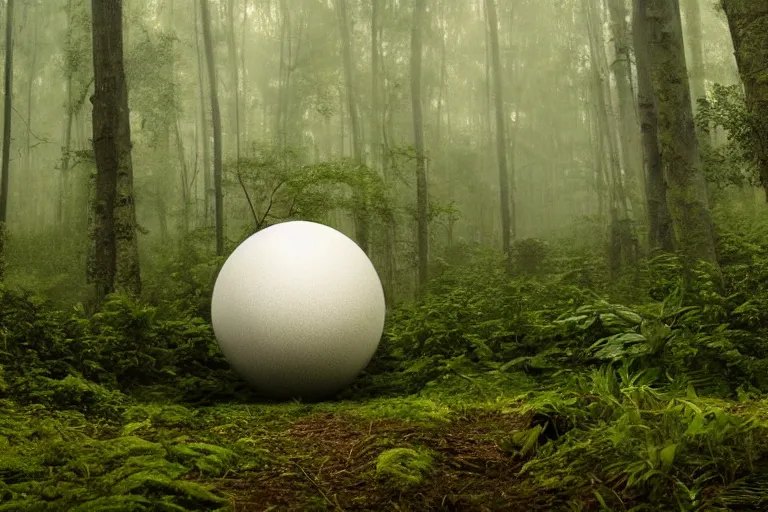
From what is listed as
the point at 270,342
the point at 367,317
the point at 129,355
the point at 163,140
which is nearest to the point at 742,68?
the point at 367,317

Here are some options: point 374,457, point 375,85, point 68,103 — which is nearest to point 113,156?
point 374,457

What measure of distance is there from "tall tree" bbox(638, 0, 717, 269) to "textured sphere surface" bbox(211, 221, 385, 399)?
127 inches

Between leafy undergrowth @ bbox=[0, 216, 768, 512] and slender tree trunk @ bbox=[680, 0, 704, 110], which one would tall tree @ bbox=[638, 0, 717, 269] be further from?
slender tree trunk @ bbox=[680, 0, 704, 110]

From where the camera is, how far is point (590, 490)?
2498mm

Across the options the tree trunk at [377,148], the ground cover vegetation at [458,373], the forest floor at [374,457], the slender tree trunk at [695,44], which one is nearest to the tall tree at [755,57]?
the ground cover vegetation at [458,373]

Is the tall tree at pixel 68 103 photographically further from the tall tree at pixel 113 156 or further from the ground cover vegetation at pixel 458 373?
the tall tree at pixel 113 156

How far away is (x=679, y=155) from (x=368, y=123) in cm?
2823

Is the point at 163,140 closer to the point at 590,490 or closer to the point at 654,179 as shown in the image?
the point at 654,179

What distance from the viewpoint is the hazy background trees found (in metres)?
16.5

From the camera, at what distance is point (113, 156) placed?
8062 millimetres

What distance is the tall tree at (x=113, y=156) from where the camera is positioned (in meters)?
7.75

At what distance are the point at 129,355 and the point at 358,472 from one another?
3.80 metres

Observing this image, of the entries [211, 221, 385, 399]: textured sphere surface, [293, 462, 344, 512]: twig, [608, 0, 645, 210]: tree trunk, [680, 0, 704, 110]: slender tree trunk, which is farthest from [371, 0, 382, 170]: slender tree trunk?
[293, 462, 344, 512]: twig

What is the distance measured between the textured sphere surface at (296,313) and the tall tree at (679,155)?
3.24 meters
